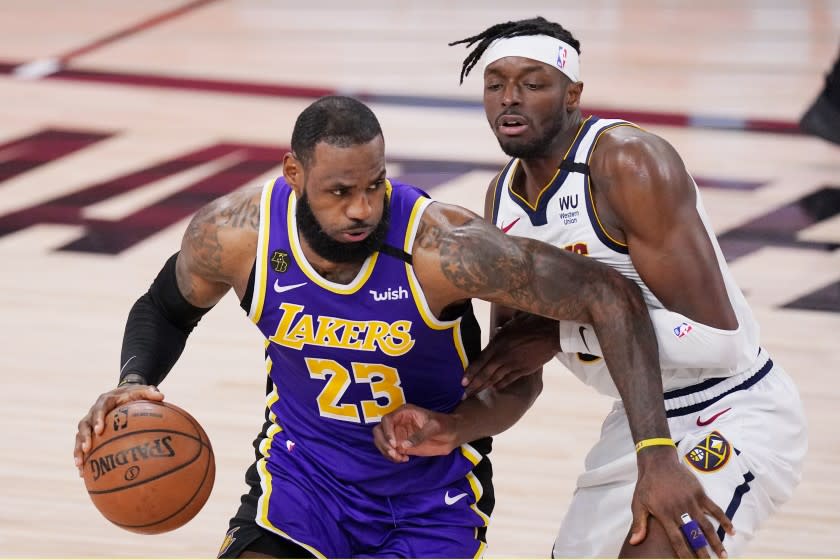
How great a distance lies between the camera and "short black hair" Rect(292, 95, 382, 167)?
11.2 feet

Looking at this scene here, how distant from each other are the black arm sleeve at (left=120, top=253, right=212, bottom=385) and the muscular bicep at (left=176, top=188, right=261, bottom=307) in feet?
0.31

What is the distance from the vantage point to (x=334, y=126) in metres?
3.44

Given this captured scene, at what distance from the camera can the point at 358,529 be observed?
3.75 metres

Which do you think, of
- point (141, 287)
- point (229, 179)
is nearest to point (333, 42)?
point (229, 179)

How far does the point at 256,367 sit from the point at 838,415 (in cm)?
241

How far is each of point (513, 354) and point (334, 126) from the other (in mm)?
831

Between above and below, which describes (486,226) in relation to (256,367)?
above

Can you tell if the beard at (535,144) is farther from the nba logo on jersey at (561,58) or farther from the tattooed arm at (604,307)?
the tattooed arm at (604,307)

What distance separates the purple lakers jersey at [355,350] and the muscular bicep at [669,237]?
52cm

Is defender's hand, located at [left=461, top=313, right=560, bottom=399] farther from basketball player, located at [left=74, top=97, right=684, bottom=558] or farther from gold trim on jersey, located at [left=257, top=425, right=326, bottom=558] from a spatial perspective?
gold trim on jersey, located at [left=257, top=425, right=326, bottom=558]

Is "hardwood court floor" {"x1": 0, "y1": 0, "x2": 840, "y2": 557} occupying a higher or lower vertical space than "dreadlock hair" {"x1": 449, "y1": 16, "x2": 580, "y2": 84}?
lower

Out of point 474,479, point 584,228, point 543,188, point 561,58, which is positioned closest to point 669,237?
point 584,228

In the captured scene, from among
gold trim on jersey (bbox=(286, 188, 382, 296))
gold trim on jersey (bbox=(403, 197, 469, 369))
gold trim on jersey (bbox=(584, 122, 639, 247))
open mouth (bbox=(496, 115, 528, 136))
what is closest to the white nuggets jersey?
gold trim on jersey (bbox=(584, 122, 639, 247))

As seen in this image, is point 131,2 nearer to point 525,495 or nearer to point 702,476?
point 525,495
